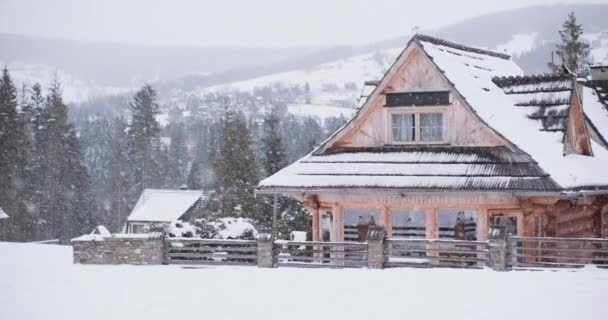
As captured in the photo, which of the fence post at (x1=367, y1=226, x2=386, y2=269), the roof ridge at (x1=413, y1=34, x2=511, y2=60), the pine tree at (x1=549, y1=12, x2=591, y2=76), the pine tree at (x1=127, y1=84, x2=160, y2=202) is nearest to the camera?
the fence post at (x1=367, y1=226, x2=386, y2=269)

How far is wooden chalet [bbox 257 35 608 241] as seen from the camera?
789 inches

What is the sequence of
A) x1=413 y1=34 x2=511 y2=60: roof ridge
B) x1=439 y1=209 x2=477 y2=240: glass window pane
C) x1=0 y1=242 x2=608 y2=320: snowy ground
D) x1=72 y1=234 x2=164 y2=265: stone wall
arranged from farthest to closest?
1. x1=413 y1=34 x2=511 y2=60: roof ridge
2. x1=439 y1=209 x2=477 y2=240: glass window pane
3. x1=72 y1=234 x2=164 y2=265: stone wall
4. x1=0 y1=242 x2=608 y2=320: snowy ground

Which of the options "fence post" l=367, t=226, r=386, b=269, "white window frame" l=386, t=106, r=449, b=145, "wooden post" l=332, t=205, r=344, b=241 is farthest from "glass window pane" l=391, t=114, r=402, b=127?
"fence post" l=367, t=226, r=386, b=269

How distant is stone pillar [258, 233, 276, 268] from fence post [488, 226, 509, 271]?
5778 millimetres

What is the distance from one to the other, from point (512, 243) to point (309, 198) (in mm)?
6637

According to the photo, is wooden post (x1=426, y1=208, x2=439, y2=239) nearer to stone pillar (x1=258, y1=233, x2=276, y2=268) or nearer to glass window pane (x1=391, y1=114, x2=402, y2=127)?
glass window pane (x1=391, y1=114, x2=402, y2=127)

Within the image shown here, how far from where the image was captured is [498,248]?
18.1m

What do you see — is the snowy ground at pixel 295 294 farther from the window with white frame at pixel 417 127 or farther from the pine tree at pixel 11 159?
the pine tree at pixel 11 159

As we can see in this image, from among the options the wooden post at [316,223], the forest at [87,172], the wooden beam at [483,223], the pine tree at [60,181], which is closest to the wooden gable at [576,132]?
the wooden beam at [483,223]

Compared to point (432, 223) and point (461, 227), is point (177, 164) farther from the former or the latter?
point (432, 223)

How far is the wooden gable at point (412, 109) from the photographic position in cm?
2127

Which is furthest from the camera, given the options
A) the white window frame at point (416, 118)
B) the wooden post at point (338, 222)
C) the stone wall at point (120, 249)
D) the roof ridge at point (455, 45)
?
the roof ridge at point (455, 45)

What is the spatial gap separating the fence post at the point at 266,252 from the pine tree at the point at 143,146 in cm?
5502

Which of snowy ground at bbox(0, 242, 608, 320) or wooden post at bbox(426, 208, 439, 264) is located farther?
wooden post at bbox(426, 208, 439, 264)
